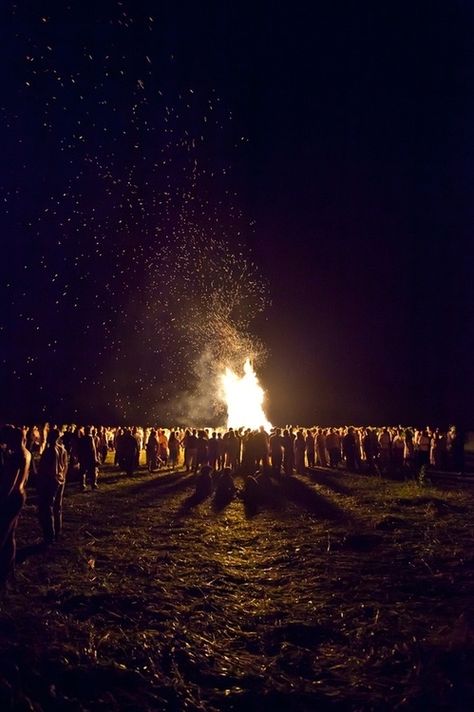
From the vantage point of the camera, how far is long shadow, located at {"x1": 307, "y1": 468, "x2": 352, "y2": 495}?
16859 mm

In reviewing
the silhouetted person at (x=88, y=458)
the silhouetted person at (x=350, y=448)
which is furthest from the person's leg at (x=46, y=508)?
the silhouetted person at (x=350, y=448)

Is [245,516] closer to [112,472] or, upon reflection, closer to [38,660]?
[38,660]

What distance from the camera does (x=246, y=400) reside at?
34594mm

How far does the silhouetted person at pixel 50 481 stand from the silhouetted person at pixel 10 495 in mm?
1956

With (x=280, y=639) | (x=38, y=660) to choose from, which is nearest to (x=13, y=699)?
(x=38, y=660)

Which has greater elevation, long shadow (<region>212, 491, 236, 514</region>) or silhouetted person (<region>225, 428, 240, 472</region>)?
silhouetted person (<region>225, 428, 240, 472</region>)

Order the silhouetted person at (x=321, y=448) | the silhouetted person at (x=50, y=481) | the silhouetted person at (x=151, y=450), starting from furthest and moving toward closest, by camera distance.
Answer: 1. the silhouetted person at (x=321, y=448)
2. the silhouetted person at (x=151, y=450)
3. the silhouetted person at (x=50, y=481)

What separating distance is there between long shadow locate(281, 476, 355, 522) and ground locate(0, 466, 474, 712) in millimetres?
496

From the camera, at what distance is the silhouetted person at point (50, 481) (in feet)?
30.2

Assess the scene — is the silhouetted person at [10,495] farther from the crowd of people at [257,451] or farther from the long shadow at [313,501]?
the long shadow at [313,501]

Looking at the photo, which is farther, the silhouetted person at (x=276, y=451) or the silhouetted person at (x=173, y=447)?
the silhouetted person at (x=173, y=447)

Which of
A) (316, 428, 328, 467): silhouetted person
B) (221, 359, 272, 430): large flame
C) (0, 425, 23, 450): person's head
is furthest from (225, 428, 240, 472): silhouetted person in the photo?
(0, 425, 23, 450): person's head

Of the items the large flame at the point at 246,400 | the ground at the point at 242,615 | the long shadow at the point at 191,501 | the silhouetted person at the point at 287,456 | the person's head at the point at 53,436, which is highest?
the large flame at the point at 246,400

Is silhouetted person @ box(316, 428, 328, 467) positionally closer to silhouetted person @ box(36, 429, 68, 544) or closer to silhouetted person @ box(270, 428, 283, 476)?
silhouetted person @ box(270, 428, 283, 476)
